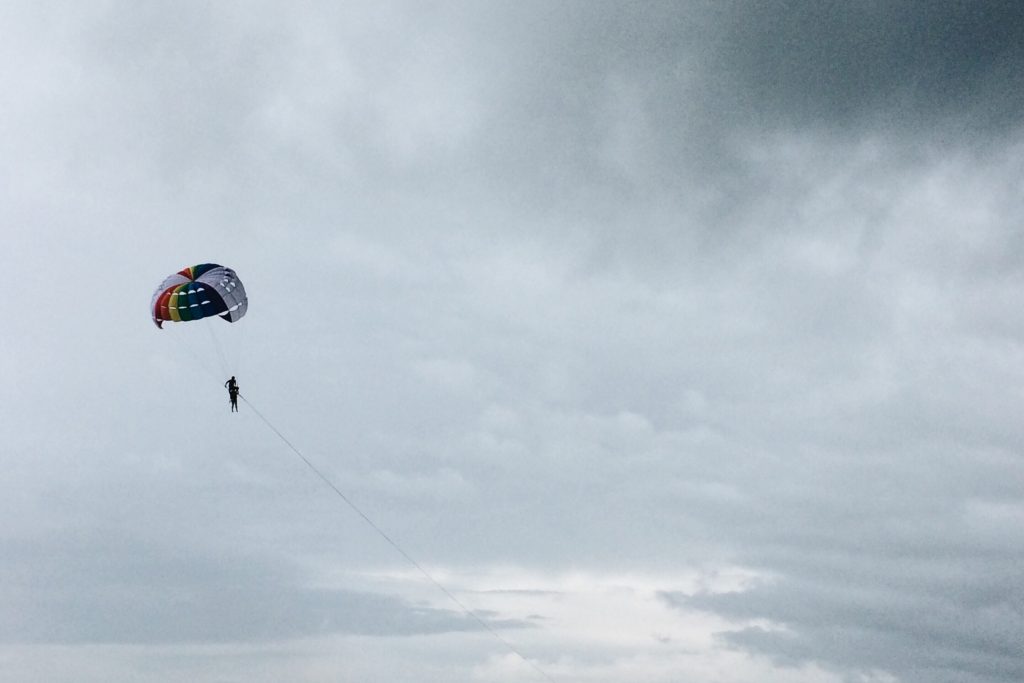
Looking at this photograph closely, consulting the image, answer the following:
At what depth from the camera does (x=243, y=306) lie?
288 feet

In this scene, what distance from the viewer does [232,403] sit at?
8369 centimetres

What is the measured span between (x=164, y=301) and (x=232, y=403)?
11.1m

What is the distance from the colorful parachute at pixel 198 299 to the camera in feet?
273

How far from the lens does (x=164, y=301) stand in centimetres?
8400

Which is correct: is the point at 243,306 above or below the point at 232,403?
above

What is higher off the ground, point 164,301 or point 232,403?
point 164,301

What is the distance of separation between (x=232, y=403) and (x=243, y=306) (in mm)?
9735

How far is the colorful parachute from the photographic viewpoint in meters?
83.3

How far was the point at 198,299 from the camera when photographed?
83562 millimetres

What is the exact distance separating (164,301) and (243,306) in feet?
23.3
